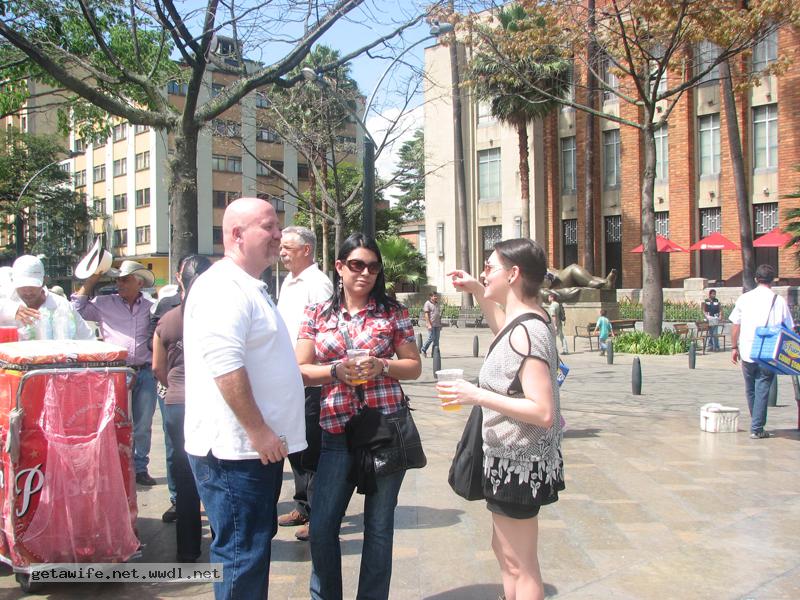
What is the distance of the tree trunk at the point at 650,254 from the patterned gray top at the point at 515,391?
56.4 feet

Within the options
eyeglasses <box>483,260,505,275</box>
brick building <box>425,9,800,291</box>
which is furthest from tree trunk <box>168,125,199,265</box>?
brick building <box>425,9,800,291</box>

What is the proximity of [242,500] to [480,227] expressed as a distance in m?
37.9

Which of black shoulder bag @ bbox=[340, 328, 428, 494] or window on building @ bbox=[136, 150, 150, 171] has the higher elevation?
window on building @ bbox=[136, 150, 150, 171]

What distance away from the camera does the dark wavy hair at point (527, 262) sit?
3273mm

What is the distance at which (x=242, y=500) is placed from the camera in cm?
288

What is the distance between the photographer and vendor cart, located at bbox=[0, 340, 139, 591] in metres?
3.91

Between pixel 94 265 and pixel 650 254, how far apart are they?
52.8 ft

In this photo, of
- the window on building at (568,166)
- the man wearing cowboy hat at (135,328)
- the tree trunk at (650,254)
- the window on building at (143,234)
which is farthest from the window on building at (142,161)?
the man wearing cowboy hat at (135,328)

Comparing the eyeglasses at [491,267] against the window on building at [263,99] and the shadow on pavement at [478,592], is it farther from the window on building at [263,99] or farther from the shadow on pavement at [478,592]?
the window on building at [263,99]

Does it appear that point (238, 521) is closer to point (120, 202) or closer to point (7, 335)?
point (7, 335)

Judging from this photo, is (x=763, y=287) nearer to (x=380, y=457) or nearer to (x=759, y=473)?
(x=759, y=473)

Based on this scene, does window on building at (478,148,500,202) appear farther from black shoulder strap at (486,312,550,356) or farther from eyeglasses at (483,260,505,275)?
black shoulder strap at (486,312,550,356)

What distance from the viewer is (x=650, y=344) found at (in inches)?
Answer: 757

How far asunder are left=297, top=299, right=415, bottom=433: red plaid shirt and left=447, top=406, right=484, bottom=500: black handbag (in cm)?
38
